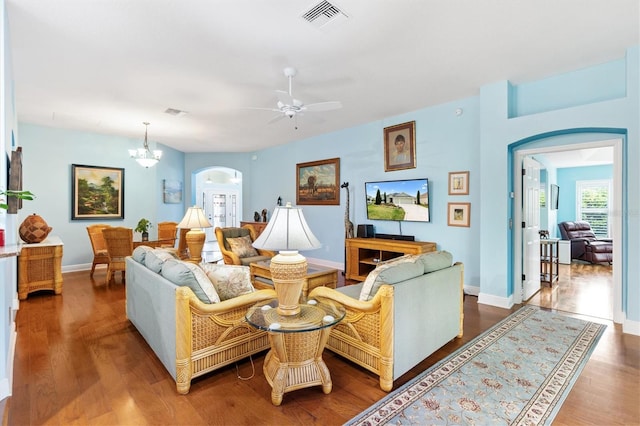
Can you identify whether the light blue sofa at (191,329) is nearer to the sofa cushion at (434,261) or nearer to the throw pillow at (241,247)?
the sofa cushion at (434,261)

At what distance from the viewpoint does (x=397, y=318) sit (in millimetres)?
2201

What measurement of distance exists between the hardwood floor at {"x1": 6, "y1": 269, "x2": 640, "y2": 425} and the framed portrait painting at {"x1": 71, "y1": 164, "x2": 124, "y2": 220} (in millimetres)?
3649

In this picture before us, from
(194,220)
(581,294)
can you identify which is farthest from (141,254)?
(581,294)

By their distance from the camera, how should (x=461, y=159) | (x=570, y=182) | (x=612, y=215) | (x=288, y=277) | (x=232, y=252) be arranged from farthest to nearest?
(x=570, y=182), (x=232, y=252), (x=461, y=159), (x=612, y=215), (x=288, y=277)

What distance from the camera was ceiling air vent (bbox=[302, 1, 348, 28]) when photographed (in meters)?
2.38

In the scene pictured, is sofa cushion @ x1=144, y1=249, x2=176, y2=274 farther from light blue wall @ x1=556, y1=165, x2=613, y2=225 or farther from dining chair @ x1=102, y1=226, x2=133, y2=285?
light blue wall @ x1=556, y1=165, x2=613, y2=225

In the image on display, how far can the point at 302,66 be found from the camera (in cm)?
338

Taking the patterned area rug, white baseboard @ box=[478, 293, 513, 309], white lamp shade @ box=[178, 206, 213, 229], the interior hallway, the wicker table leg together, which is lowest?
the patterned area rug

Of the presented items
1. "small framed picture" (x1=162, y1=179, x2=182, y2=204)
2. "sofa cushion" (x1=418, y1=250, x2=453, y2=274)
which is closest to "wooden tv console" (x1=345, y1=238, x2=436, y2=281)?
"sofa cushion" (x1=418, y1=250, x2=453, y2=274)

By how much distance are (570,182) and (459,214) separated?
21.1ft

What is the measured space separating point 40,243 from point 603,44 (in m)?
7.13

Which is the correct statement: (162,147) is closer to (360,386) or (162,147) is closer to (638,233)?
(360,386)

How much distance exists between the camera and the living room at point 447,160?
327 centimetres

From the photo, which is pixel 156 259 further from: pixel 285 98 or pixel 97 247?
pixel 97 247
